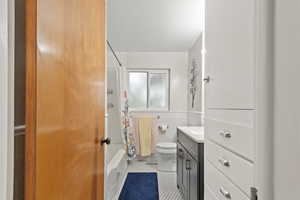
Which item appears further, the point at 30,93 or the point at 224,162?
the point at 224,162

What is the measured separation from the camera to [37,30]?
0.72 meters

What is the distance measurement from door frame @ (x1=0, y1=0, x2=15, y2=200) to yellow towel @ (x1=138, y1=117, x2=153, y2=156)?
4118mm

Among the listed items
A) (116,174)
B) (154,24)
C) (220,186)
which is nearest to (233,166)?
(220,186)

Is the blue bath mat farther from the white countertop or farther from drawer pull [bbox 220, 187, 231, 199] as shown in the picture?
drawer pull [bbox 220, 187, 231, 199]

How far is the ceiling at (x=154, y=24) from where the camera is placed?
2.85 metres

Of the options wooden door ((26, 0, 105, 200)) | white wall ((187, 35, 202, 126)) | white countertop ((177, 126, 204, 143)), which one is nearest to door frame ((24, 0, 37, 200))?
wooden door ((26, 0, 105, 200))

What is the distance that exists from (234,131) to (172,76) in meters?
3.93

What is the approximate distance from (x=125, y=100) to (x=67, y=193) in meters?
3.46

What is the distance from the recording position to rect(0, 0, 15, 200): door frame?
578 mm

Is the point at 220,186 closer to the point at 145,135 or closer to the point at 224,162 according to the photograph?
the point at 224,162

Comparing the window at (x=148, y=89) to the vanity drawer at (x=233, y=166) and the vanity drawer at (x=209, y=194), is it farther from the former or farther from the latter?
the vanity drawer at (x=233, y=166)

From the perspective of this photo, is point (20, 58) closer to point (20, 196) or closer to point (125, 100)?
point (20, 196)

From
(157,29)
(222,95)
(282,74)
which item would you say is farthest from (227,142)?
(157,29)

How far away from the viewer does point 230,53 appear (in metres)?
1.13
